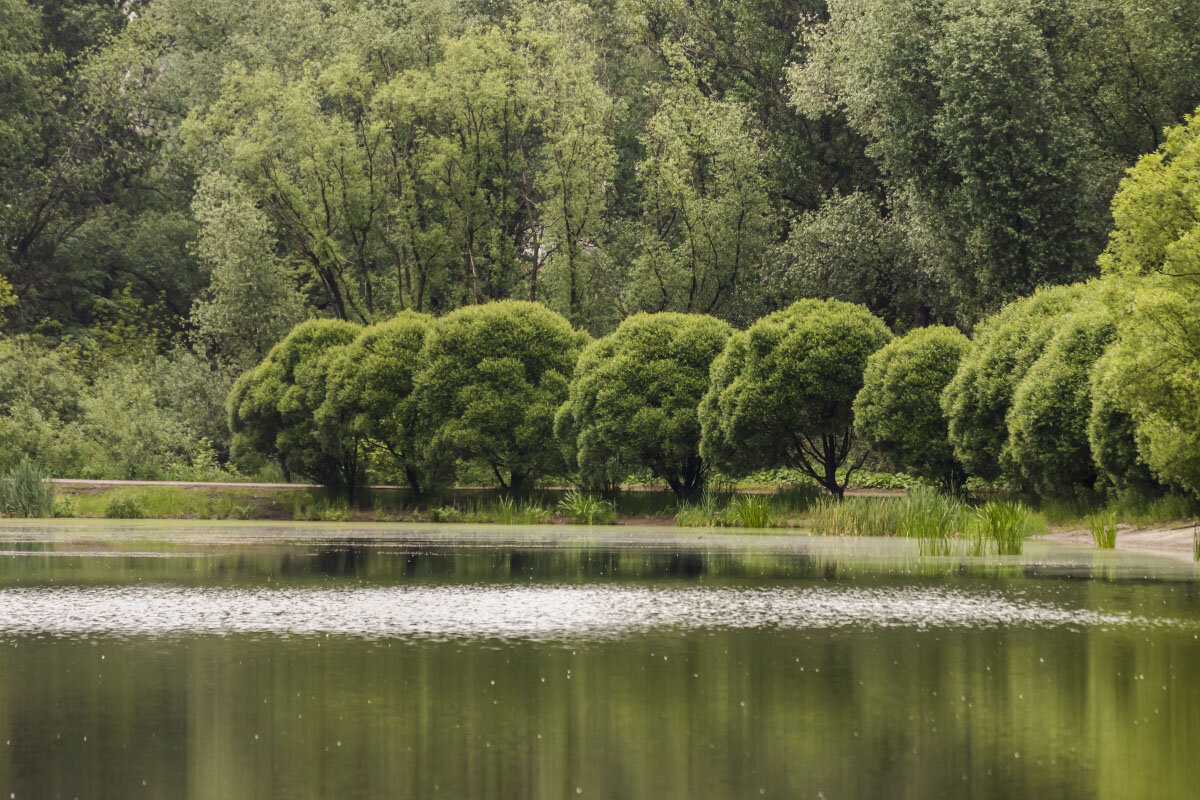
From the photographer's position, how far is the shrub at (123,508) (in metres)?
39.2

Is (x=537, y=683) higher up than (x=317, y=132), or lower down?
lower down

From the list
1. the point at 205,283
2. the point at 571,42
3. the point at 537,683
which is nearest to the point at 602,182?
the point at 571,42

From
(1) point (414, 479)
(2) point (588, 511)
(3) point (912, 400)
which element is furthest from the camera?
(1) point (414, 479)

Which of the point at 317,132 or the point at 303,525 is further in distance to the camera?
the point at 317,132

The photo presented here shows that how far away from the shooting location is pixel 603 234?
198ft

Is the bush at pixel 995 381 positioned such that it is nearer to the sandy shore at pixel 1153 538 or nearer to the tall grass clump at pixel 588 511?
the sandy shore at pixel 1153 538

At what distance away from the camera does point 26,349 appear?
176ft

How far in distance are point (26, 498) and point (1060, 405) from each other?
27.5m

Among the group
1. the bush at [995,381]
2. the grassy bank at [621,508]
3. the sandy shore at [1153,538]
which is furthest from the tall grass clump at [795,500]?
the sandy shore at [1153,538]

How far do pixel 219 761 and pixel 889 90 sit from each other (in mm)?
41904

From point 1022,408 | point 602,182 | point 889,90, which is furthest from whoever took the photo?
point 602,182

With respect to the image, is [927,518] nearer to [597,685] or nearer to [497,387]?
[497,387]

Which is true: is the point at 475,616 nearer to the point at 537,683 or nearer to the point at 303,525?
the point at 537,683

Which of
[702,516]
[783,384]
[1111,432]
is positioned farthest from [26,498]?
[1111,432]
